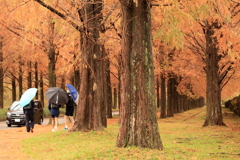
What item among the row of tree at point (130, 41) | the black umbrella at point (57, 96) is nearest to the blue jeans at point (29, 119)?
the black umbrella at point (57, 96)

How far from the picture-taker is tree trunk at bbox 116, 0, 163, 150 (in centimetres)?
808

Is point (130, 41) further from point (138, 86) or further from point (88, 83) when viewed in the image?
point (88, 83)

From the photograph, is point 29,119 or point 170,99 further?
point 170,99

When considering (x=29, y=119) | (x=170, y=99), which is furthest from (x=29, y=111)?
(x=170, y=99)

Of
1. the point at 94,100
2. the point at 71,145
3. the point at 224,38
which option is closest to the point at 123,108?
the point at 71,145

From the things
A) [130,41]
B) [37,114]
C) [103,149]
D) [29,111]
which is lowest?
[103,149]

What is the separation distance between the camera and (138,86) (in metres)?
8.11

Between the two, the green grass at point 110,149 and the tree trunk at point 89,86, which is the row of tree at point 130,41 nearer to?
the tree trunk at point 89,86

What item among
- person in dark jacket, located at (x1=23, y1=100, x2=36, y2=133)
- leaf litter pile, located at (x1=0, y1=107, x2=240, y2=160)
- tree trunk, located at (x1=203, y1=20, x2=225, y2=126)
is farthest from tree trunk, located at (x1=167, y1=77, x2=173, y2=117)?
person in dark jacket, located at (x1=23, y1=100, x2=36, y2=133)

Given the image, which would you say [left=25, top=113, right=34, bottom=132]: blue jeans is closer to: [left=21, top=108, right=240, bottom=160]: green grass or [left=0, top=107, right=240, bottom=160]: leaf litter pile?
[left=0, top=107, right=240, bottom=160]: leaf litter pile

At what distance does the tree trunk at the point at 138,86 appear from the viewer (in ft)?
26.5

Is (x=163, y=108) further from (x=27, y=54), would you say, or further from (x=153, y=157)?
(x=153, y=157)

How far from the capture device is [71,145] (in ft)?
32.3

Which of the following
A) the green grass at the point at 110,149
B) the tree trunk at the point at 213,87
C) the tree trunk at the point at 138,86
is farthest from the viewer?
the tree trunk at the point at 213,87
